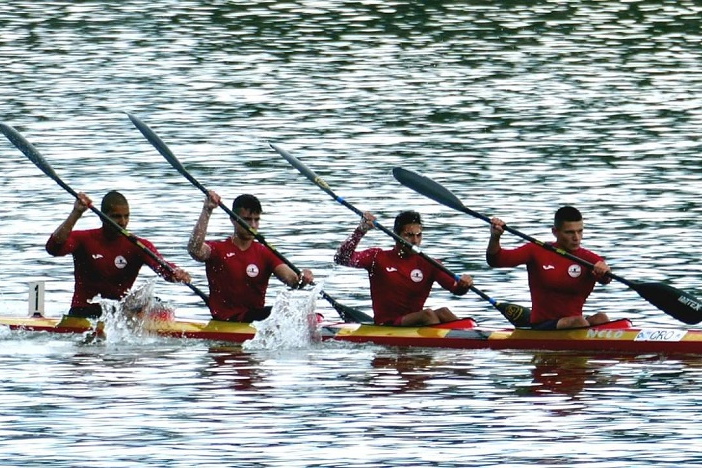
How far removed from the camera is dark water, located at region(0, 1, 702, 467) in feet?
52.4

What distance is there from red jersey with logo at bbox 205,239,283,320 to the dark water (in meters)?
0.58

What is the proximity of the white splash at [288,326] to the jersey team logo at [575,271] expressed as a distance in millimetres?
2491

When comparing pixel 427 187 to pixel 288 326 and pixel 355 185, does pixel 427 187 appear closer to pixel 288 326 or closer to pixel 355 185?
pixel 288 326

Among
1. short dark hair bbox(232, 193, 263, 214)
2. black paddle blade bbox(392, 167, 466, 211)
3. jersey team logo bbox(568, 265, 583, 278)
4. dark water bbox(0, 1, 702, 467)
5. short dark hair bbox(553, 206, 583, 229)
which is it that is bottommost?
dark water bbox(0, 1, 702, 467)

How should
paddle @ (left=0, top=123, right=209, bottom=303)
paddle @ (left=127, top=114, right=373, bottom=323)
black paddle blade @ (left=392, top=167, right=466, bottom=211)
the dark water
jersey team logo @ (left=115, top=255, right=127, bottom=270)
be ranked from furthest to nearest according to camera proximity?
black paddle blade @ (left=392, top=167, right=466, bottom=211)
jersey team logo @ (left=115, top=255, right=127, bottom=270)
paddle @ (left=0, top=123, right=209, bottom=303)
paddle @ (left=127, top=114, right=373, bottom=323)
the dark water

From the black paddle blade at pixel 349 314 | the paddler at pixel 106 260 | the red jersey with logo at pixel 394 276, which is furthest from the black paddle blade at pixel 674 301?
the paddler at pixel 106 260

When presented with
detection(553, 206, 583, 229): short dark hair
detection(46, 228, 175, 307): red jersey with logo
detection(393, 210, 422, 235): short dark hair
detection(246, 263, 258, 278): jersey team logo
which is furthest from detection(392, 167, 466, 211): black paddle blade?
detection(46, 228, 175, 307): red jersey with logo

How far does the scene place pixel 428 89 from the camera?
41.7 metres

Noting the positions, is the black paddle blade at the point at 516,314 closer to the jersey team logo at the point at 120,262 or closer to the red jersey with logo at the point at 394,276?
the red jersey with logo at the point at 394,276

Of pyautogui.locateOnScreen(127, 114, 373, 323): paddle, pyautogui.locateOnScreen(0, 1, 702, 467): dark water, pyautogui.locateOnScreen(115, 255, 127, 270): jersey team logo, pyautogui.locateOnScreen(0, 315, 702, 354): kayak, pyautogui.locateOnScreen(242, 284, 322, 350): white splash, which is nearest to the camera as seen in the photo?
pyautogui.locateOnScreen(0, 1, 702, 467): dark water

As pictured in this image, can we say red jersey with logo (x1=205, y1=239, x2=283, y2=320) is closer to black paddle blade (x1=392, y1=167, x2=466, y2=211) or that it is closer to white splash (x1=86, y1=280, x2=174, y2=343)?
white splash (x1=86, y1=280, x2=174, y2=343)

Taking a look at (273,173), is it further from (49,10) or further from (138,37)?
(49,10)

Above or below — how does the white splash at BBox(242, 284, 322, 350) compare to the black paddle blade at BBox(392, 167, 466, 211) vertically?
below

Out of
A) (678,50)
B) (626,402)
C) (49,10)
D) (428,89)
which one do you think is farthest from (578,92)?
(626,402)
